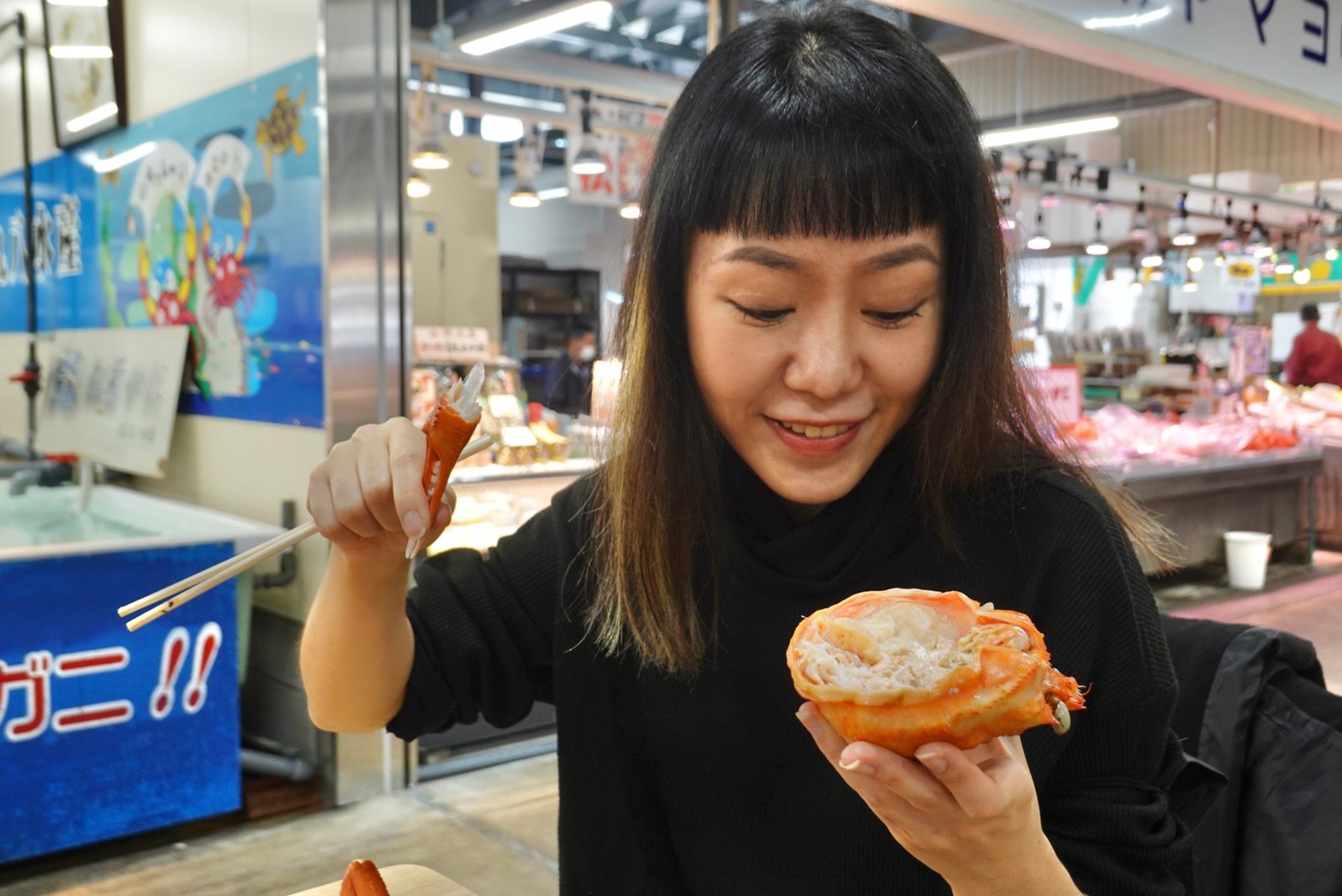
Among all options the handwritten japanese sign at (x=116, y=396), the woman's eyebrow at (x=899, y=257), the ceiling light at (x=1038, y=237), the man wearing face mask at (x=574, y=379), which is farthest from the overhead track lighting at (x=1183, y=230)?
the woman's eyebrow at (x=899, y=257)

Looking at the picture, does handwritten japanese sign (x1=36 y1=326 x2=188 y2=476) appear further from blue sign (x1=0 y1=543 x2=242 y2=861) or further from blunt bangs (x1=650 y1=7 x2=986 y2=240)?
blunt bangs (x1=650 y1=7 x2=986 y2=240)

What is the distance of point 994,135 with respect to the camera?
340 inches

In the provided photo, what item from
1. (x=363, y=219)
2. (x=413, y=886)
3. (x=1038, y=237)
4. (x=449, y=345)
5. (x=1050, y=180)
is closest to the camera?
(x=413, y=886)

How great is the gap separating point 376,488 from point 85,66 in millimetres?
4380

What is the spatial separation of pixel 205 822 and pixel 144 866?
0.80 feet

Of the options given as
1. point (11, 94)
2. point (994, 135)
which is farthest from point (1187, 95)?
point (11, 94)

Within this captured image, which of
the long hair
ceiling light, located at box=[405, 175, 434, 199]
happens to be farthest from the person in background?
the long hair

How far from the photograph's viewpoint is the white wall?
3.38 meters

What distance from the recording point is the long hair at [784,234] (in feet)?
3.50

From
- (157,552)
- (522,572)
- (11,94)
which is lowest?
(157,552)

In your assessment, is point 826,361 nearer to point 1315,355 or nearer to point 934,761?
point 934,761

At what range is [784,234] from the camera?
1.05 meters

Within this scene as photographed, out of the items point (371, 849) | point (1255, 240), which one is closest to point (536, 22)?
point (371, 849)

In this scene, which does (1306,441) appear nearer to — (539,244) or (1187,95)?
(1187,95)
